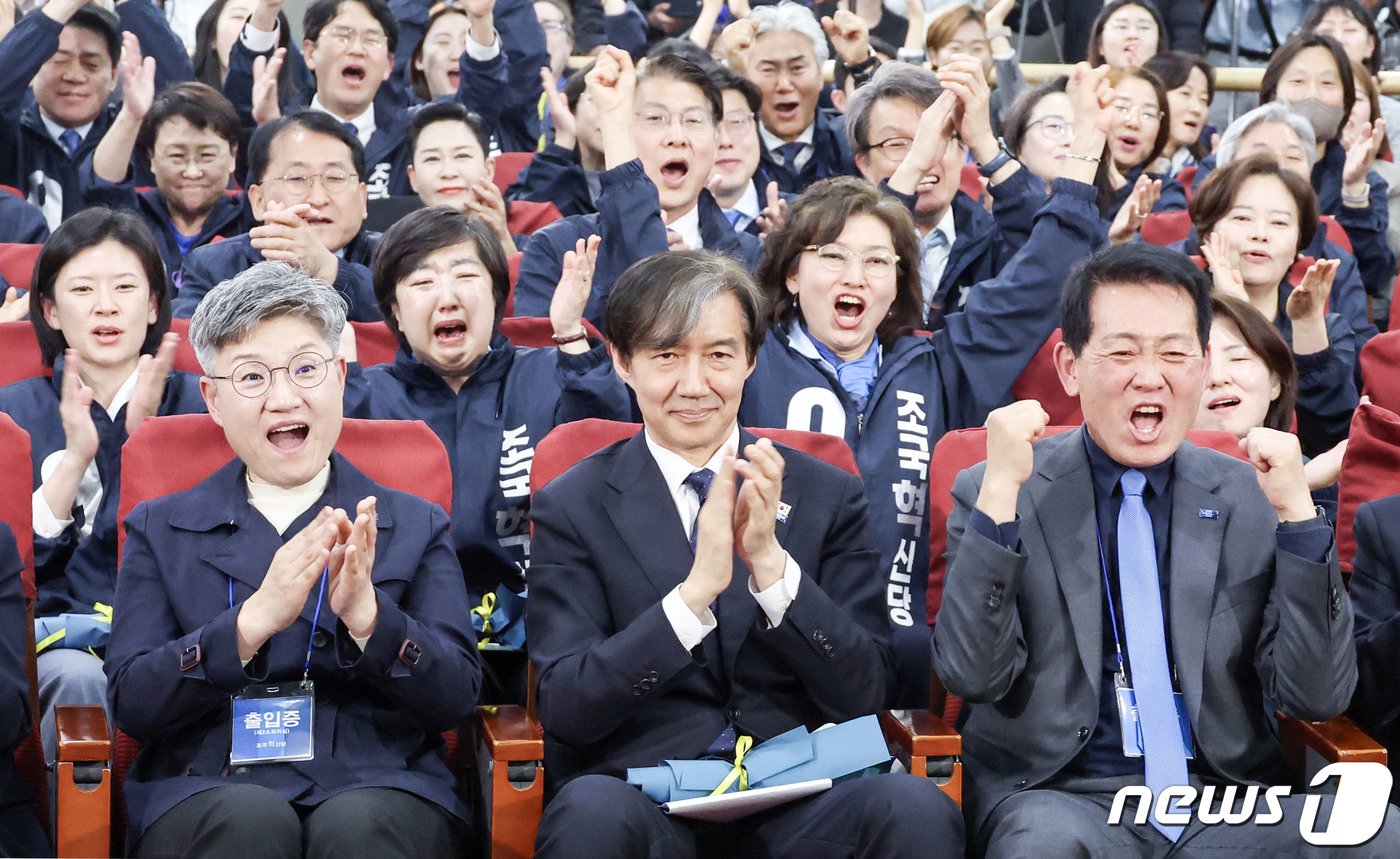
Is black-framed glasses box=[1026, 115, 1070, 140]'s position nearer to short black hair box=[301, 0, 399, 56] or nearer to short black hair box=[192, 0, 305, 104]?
short black hair box=[301, 0, 399, 56]

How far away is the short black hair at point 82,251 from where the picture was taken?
11.5ft

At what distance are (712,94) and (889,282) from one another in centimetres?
107

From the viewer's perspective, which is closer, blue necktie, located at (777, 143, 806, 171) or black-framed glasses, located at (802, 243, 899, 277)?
black-framed glasses, located at (802, 243, 899, 277)

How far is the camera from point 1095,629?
8.56 feet

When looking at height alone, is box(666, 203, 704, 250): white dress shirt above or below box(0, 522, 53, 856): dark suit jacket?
above

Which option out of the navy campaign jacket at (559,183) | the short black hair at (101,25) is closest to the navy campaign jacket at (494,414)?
the navy campaign jacket at (559,183)

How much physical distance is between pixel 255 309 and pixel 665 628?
85cm

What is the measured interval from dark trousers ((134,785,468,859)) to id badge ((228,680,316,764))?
0.07 m

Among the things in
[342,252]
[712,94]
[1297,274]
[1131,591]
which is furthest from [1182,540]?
[342,252]

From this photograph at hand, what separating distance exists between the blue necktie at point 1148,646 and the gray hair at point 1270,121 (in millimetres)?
2442

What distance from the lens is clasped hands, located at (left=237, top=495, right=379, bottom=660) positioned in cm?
246

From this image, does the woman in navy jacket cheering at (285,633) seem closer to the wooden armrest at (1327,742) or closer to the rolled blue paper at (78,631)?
the rolled blue paper at (78,631)

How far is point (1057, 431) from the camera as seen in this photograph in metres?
3.07

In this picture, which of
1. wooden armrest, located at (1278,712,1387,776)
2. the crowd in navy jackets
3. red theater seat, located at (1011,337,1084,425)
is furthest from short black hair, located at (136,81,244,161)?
wooden armrest, located at (1278,712,1387,776)
